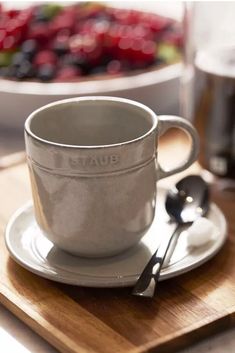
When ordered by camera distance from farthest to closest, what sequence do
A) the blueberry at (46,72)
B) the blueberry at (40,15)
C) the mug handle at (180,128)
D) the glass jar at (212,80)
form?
1. the blueberry at (40,15)
2. the blueberry at (46,72)
3. the glass jar at (212,80)
4. the mug handle at (180,128)

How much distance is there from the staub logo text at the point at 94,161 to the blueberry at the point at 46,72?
0.31 m

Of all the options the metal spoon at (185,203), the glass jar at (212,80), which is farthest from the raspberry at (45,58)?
the metal spoon at (185,203)

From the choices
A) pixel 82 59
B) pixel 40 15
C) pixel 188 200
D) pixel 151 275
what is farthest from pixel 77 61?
pixel 151 275

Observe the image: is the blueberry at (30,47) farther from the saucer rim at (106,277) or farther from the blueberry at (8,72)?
the saucer rim at (106,277)

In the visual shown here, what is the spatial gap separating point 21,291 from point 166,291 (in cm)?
11

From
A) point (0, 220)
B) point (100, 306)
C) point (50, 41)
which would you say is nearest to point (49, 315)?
point (100, 306)

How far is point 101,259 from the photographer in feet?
2.11

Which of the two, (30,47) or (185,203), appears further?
(30,47)

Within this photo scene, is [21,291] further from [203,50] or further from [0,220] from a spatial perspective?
[203,50]

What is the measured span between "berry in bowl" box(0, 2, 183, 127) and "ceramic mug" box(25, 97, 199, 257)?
205mm

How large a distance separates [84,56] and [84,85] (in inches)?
2.5

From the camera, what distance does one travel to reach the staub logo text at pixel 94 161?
1.95ft

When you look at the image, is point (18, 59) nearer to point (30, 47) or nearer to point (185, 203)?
point (30, 47)

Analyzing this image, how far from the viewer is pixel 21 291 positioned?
2.02 feet
